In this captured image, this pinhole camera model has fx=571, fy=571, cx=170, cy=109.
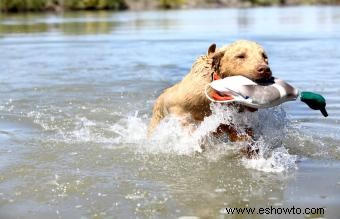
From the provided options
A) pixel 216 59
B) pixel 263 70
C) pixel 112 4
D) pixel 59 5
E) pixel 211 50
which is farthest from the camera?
pixel 112 4

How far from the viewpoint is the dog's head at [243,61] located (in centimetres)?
579

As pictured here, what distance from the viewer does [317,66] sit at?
13.9m

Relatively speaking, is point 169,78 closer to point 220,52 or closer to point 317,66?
point 317,66

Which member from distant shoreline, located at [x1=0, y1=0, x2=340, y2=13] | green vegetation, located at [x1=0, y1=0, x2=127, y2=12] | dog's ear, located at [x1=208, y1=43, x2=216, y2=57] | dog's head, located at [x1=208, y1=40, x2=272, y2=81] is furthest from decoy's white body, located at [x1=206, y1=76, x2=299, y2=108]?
green vegetation, located at [x1=0, y1=0, x2=127, y2=12]

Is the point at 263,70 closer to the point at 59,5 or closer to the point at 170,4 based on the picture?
the point at 59,5

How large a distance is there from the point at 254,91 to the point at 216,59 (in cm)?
74

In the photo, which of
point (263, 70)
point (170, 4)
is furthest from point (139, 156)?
point (170, 4)

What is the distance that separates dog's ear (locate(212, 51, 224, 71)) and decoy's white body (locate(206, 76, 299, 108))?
309 mm

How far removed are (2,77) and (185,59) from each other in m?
5.45

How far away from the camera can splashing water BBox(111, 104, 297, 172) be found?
20.4 feet

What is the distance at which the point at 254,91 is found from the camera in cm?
579

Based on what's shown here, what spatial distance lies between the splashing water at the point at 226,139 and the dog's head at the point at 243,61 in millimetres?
449

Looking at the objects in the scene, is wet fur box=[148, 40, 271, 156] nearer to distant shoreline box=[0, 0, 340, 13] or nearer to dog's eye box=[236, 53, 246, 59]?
dog's eye box=[236, 53, 246, 59]

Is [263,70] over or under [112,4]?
over
